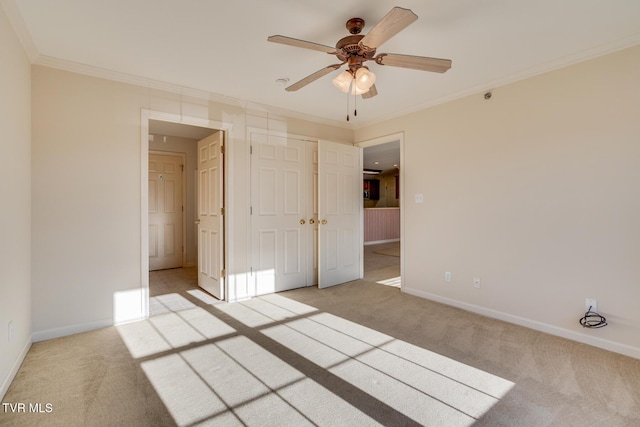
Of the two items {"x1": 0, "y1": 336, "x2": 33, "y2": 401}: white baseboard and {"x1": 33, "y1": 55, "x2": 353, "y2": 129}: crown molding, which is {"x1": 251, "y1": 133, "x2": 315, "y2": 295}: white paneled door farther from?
{"x1": 0, "y1": 336, "x2": 33, "y2": 401}: white baseboard

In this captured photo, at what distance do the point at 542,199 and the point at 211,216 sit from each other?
3.69 metres

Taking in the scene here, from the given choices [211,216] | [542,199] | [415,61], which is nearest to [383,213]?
[211,216]

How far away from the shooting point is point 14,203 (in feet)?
6.86

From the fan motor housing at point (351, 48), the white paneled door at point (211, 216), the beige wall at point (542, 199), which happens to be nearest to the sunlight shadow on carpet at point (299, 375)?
the white paneled door at point (211, 216)

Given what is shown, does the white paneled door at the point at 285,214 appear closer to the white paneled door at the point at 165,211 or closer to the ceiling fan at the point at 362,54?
the ceiling fan at the point at 362,54

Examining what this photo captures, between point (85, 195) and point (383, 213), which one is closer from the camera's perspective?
point (85, 195)

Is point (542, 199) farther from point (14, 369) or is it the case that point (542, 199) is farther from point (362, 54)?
point (14, 369)

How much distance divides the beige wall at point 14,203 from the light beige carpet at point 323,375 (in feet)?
0.76

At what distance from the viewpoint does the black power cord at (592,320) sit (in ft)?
8.12

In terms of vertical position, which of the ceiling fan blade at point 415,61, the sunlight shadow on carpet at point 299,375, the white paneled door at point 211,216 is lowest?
the sunlight shadow on carpet at point 299,375

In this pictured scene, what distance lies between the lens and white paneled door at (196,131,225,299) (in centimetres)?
368

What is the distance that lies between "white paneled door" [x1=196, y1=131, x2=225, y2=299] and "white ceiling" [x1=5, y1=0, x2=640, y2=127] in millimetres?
902

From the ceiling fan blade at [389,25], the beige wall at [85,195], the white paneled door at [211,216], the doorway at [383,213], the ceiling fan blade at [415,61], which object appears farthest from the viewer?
the doorway at [383,213]

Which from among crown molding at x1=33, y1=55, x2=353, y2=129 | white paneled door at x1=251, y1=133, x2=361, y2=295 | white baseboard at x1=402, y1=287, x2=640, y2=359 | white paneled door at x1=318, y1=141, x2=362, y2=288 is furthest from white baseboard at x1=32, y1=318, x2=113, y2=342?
white baseboard at x1=402, y1=287, x2=640, y2=359
